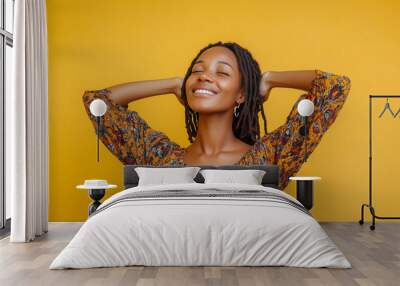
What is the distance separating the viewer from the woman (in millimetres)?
6648

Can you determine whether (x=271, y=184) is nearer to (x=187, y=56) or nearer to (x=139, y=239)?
(x=187, y=56)

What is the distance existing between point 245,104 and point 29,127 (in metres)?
2.63

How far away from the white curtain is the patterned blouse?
0.97 meters

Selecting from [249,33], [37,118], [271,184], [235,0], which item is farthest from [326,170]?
[37,118]

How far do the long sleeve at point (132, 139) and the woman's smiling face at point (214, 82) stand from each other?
2.02 feet

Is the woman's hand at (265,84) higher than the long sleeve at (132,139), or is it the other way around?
the woman's hand at (265,84)

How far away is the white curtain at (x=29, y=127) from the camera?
17.7 feet

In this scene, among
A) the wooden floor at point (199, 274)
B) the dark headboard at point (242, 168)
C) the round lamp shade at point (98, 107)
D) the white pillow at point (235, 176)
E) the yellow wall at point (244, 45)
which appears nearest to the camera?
the wooden floor at point (199, 274)

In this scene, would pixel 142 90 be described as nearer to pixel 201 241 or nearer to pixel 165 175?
pixel 165 175

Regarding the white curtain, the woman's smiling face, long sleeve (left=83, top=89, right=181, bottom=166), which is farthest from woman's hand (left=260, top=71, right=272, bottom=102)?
the white curtain

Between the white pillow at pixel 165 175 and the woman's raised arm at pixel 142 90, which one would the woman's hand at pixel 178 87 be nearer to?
the woman's raised arm at pixel 142 90

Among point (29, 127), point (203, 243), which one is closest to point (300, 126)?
point (203, 243)

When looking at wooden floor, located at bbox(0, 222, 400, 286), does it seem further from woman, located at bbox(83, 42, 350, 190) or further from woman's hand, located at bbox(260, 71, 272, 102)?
woman's hand, located at bbox(260, 71, 272, 102)

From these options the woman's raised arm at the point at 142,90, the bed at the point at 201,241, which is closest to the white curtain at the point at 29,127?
the woman's raised arm at the point at 142,90
